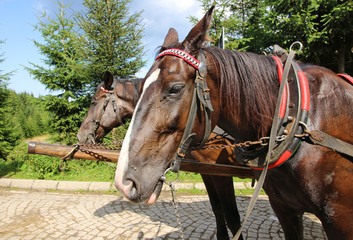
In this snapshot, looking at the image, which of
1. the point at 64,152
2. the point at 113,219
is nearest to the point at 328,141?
the point at 64,152

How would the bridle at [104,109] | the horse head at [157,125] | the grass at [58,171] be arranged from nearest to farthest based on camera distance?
1. the horse head at [157,125]
2. the bridle at [104,109]
3. the grass at [58,171]

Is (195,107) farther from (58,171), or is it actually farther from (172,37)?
(58,171)

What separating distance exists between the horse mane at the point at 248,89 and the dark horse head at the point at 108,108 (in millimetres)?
2436

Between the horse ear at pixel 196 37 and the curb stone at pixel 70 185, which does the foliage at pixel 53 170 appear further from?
the horse ear at pixel 196 37

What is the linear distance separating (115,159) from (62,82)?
672 cm

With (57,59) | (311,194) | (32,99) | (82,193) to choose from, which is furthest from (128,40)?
(311,194)

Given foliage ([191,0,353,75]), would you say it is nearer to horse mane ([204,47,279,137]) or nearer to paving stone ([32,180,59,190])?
horse mane ([204,47,279,137])

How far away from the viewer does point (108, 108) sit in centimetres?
361

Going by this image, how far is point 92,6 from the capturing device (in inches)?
267

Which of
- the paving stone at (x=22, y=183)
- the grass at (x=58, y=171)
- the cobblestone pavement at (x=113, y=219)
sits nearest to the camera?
the cobblestone pavement at (x=113, y=219)

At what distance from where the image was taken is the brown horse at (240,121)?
114cm

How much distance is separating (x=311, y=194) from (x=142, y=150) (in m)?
1.02

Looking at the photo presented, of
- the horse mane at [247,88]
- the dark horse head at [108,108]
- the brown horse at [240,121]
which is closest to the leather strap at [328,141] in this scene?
the brown horse at [240,121]

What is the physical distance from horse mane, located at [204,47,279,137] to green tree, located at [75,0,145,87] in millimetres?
5937
